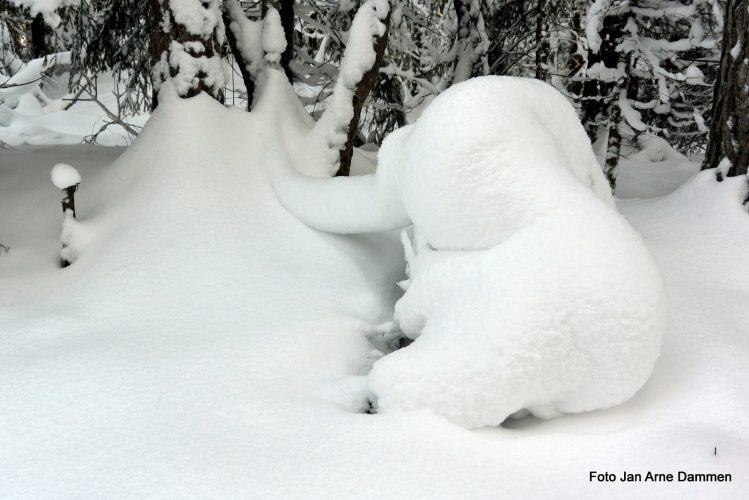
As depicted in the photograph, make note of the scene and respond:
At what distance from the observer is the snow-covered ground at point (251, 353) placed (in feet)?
8.01

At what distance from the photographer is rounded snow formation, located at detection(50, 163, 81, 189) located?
13.4 ft

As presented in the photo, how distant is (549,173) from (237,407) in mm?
1865

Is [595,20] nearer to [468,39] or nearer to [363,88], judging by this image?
[468,39]

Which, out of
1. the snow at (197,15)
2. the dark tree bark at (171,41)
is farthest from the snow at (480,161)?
the snow at (197,15)

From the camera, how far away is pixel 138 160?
461cm

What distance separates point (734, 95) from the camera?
4402 millimetres

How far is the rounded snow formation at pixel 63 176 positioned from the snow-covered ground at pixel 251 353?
299 mm

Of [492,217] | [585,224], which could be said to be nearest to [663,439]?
[585,224]

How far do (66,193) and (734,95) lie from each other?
454 centimetres

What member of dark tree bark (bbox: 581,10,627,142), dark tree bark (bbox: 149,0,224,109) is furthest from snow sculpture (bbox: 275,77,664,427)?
dark tree bark (bbox: 581,10,627,142)

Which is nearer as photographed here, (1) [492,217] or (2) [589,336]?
(2) [589,336]

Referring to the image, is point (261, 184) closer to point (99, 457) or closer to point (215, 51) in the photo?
point (215, 51)

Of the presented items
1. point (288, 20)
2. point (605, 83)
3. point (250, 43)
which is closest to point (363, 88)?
point (250, 43)

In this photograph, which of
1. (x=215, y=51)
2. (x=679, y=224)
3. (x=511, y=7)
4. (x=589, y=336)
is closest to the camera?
(x=589, y=336)
